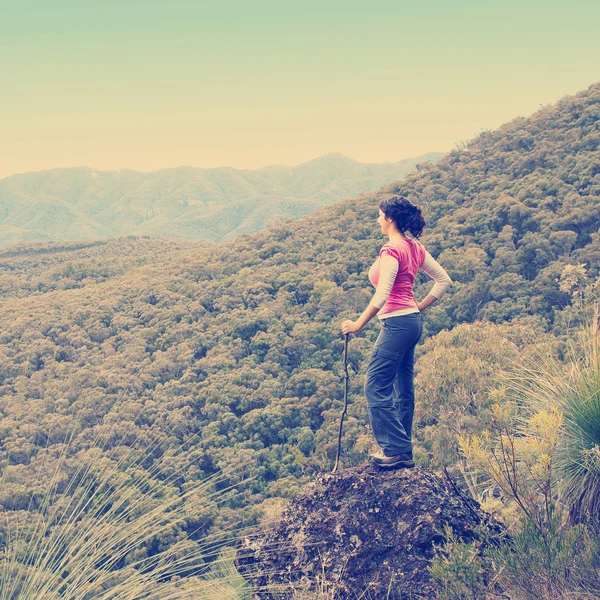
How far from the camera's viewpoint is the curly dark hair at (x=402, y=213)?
3639mm

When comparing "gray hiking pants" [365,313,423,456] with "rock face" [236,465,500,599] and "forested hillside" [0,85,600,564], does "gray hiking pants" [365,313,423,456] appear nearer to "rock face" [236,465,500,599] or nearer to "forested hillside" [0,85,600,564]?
"rock face" [236,465,500,599]

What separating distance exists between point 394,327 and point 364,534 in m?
1.24

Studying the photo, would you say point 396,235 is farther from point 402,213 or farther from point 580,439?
point 580,439

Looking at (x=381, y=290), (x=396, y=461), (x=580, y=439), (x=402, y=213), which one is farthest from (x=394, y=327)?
(x=580, y=439)

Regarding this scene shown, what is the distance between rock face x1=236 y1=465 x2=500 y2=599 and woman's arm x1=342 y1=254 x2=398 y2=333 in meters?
1.00

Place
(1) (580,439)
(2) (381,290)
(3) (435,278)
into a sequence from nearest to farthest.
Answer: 1. (1) (580,439)
2. (2) (381,290)
3. (3) (435,278)

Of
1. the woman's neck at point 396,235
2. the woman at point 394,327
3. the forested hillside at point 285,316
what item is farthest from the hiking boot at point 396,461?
the forested hillside at point 285,316

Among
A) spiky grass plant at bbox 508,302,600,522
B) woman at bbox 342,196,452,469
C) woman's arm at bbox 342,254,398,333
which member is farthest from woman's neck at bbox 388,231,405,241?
spiky grass plant at bbox 508,302,600,522

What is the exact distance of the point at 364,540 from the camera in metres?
3.46

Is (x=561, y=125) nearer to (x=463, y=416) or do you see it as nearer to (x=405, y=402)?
(x=463, y=416)

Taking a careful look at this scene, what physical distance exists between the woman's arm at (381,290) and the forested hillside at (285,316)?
732 cm

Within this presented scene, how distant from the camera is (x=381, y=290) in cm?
343

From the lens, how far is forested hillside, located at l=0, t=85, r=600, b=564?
68.2ft

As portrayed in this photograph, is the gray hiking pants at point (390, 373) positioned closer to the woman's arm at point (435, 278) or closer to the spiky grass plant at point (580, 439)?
the woman's arm at point (435, 278)
